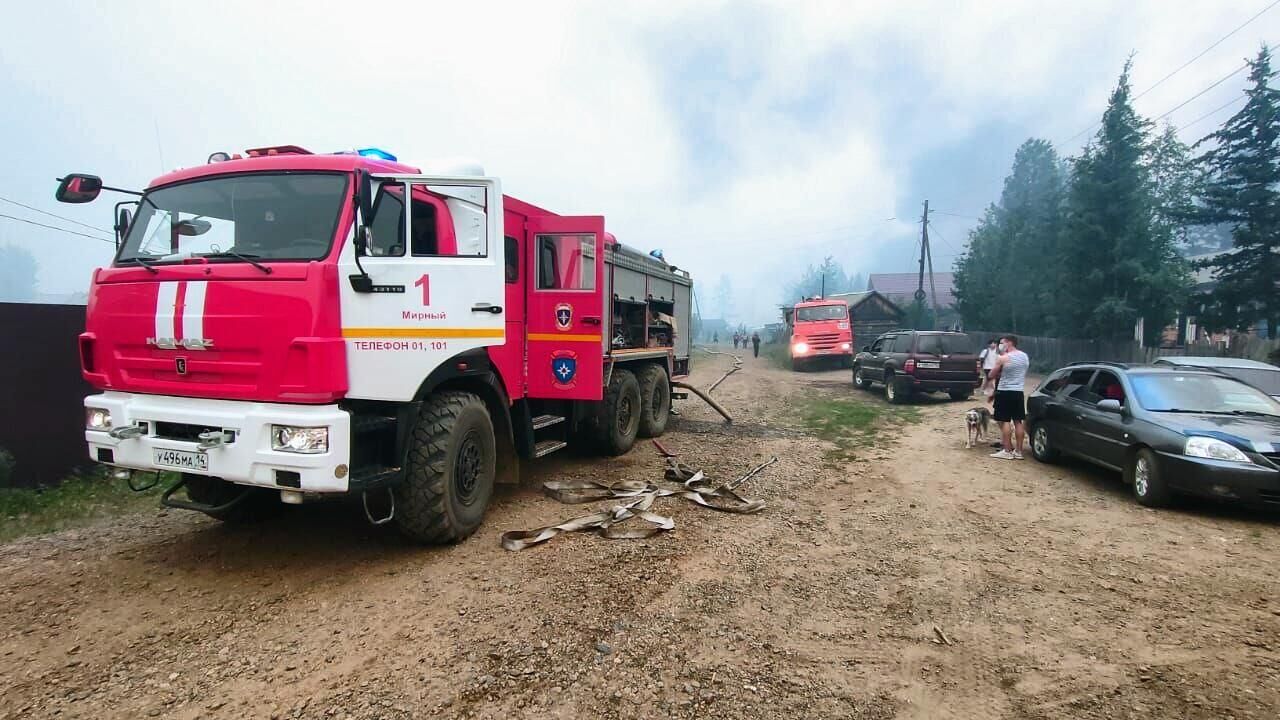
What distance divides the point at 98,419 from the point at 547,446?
3360 millimetres

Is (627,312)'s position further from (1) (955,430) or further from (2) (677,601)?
(1) (955,430)

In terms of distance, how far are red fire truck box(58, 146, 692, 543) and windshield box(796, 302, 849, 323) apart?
21.7 meters

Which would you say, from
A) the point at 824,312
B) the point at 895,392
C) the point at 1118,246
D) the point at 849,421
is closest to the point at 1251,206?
the point at 1118,246

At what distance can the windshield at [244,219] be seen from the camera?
A: 159 inches

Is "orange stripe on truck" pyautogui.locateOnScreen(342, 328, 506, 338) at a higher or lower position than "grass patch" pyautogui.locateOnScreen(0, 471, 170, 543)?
higher

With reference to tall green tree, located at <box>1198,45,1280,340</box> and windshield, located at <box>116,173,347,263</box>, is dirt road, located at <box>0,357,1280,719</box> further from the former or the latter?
tall green tree, located at <box>1198,45,1280,340</box>

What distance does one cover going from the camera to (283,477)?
143 inches

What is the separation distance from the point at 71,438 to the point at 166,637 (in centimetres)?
464

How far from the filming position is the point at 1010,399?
8648 mm

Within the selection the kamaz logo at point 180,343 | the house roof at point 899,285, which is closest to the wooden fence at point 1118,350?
the kamaz logo at point 180,343

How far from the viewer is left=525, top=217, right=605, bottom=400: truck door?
20.2ft

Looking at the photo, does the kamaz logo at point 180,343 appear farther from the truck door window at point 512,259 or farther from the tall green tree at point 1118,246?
the tall green tree at point 1118,246

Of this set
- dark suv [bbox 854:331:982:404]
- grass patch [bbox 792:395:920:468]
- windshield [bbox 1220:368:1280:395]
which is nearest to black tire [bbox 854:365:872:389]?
grass patch [bbox 792:395:920:468]

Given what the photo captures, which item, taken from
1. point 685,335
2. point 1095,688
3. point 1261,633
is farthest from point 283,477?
point 685,335
